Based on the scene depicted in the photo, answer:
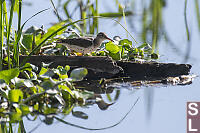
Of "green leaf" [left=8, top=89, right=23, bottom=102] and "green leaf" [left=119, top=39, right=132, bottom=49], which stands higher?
"green leaf" [left=119, top=39, right=132, bottom=49]

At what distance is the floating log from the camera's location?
535 centimetres

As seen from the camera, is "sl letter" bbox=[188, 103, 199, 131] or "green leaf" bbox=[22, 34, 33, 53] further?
"green leaf" bbox=[22, 34, 33, 53]

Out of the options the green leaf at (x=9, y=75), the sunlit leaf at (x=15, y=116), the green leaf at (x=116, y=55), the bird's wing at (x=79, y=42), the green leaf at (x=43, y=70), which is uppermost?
the bird's wing at (x=79, y=42)

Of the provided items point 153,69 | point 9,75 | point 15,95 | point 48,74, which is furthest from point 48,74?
point 153,69

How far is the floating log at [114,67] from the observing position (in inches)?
211

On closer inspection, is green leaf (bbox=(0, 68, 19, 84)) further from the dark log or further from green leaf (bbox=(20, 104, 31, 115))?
the dark log

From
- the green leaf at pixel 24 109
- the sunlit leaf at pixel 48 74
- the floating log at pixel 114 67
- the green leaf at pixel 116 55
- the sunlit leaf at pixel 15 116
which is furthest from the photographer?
the green leaf at pixel 116 55

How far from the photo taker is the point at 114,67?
17.7ft

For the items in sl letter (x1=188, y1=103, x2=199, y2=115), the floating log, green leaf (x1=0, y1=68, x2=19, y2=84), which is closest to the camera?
sl letter (x1=188, y1=103, x2=199, y2=115)

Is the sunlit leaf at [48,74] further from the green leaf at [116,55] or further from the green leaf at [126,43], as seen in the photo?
the green leaf at [126,43]

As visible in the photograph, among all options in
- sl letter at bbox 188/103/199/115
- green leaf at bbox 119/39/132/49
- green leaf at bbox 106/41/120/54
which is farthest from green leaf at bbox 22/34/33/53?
sl letter at bbox 188/103/199/115

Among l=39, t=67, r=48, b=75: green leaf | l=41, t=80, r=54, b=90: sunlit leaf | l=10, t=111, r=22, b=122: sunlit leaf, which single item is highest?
l=39, t=67, r=48, b=75: green leaf

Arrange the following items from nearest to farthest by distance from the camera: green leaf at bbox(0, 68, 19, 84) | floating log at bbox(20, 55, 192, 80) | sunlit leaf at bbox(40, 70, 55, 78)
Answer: green leaf at bbox(0, 68, 19, 84)
sunlit leaf at bbox(40, 70, 55, 78)
floating log at bbox(20, 55, 192, 80)

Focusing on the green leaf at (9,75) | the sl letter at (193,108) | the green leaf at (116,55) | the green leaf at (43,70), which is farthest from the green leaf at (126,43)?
the green leaf at (9,75)
